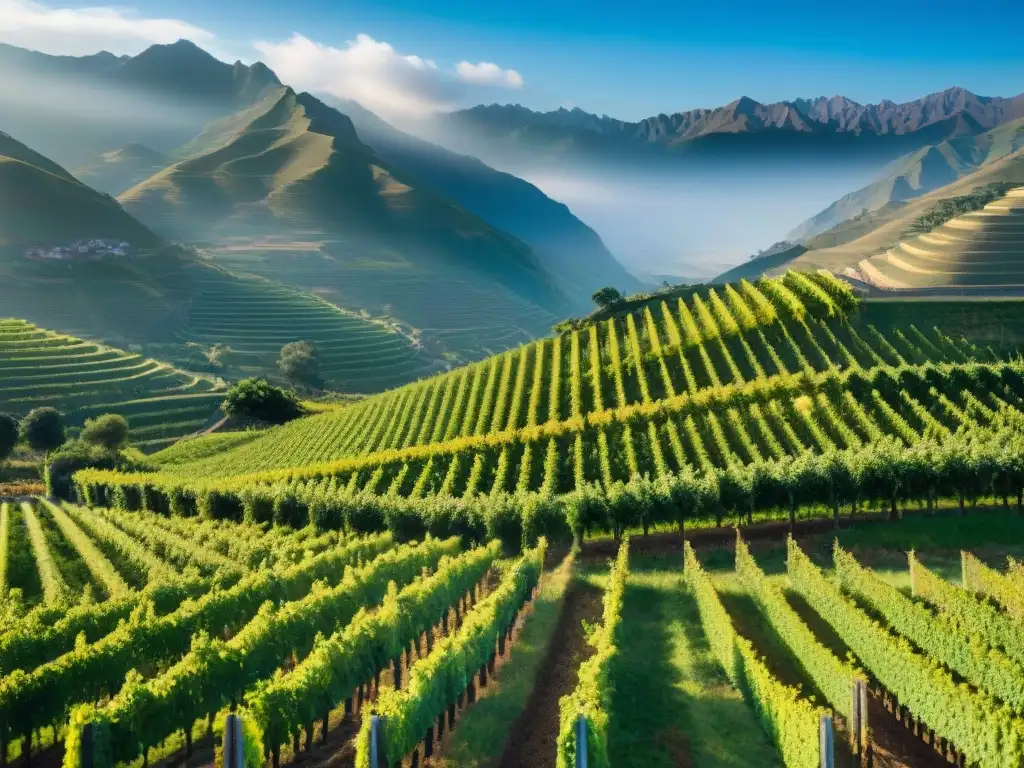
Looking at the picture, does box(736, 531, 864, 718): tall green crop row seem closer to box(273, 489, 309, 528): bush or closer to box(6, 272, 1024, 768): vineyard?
box(6, 272, 1024, 768): vineyard

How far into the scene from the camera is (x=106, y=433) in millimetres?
96625

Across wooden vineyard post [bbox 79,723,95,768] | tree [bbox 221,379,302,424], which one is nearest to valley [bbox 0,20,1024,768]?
wooden vineyard post [bbox 79,723,95,768]

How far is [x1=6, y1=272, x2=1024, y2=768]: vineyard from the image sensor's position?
21219 millimetres

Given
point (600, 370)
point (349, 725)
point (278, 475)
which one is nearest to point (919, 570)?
point (349, 725)

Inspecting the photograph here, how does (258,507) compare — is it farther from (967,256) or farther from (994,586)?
(967,256)

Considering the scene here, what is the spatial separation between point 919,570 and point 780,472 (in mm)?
15307

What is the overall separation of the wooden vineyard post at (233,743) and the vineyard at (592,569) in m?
0.05

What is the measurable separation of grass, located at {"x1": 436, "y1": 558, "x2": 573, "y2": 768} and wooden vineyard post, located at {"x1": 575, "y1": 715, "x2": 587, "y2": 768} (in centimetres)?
475

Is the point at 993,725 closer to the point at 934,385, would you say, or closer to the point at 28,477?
the point at 934,385

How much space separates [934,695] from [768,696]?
14.0 feet

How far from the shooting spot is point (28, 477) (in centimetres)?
9981

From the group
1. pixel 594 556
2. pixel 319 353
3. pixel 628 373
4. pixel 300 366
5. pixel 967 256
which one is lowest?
pixel 594 556

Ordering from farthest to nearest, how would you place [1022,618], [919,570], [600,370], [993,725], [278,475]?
1. [600,370]
2. [278,475]
3. [919,570]
4. [1022,618]
5. [993,725]

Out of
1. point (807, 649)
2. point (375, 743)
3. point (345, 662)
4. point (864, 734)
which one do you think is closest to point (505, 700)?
point (345, 662)
